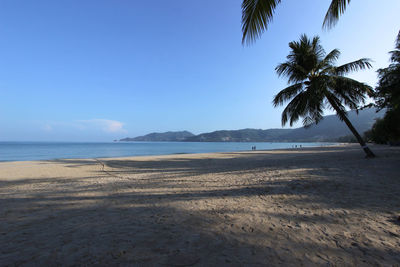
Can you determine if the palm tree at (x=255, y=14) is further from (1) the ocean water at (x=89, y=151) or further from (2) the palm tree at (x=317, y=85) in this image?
(1) the ocean water at (x=89, y=151)

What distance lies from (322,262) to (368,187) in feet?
13.0

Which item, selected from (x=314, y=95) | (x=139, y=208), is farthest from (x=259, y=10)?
(x=314, y=95)

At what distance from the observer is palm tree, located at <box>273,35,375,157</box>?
31.1 ft

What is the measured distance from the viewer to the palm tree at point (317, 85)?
949 cm

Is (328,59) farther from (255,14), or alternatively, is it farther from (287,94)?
(255,14)

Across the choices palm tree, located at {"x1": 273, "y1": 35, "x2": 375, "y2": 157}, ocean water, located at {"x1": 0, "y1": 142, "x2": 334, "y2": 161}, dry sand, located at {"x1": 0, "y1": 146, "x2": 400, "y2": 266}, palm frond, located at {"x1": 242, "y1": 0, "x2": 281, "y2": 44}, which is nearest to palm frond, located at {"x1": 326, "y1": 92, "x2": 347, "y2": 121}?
palm tree, located at {"x1": 273, "y1": 35, "x2": 375, "y2": 157}

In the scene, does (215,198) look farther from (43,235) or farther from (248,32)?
(248,32)

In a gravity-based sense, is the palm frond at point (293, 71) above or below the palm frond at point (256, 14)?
above

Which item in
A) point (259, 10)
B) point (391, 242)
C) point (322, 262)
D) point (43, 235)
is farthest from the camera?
point (259, 10)

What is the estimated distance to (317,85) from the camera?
30.5ft

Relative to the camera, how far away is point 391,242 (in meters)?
2.22

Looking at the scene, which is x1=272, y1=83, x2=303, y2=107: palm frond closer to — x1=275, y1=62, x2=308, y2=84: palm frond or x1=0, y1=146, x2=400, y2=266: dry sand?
x1=275, y1=62, x2=308, y2=84: palm frond

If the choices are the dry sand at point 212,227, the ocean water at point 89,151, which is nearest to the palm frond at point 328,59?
the dry sand at point 212,227

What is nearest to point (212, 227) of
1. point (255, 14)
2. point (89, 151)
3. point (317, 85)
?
point (255, 14)
